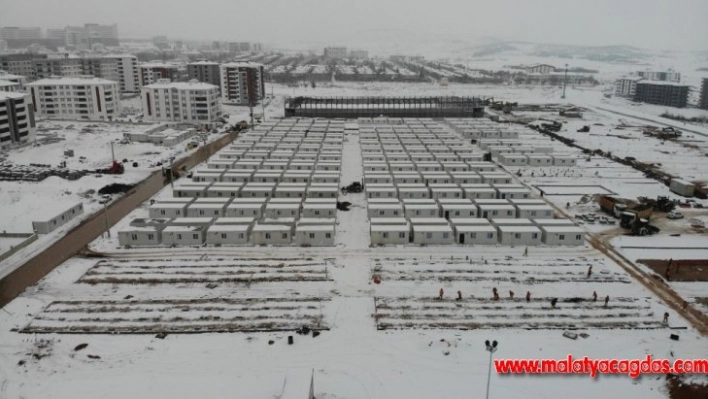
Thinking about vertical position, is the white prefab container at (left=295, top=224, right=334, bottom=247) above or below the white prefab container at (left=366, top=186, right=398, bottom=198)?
below

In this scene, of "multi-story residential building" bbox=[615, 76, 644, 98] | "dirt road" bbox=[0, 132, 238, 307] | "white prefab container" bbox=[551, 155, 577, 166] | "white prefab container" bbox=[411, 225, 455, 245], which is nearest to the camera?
"dirt road" bbox=[0, 132, 238, 307]

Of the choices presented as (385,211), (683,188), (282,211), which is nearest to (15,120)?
(282,211)

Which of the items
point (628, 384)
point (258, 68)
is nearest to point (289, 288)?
point (628, 384)

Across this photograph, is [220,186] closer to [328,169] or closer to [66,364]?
[328,169]

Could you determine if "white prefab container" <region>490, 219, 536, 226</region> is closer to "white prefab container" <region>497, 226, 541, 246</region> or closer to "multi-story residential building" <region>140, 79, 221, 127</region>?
"white prefab container" <region>497, 226, 541, 246</region>

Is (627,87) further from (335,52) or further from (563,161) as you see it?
(335,52)

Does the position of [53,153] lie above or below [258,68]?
below

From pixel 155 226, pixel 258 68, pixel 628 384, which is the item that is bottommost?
pixel 628 384

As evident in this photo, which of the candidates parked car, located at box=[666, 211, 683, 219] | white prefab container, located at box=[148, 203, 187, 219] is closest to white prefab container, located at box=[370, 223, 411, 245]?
white prefab container, located at box=[148, 203, 187, 219]
